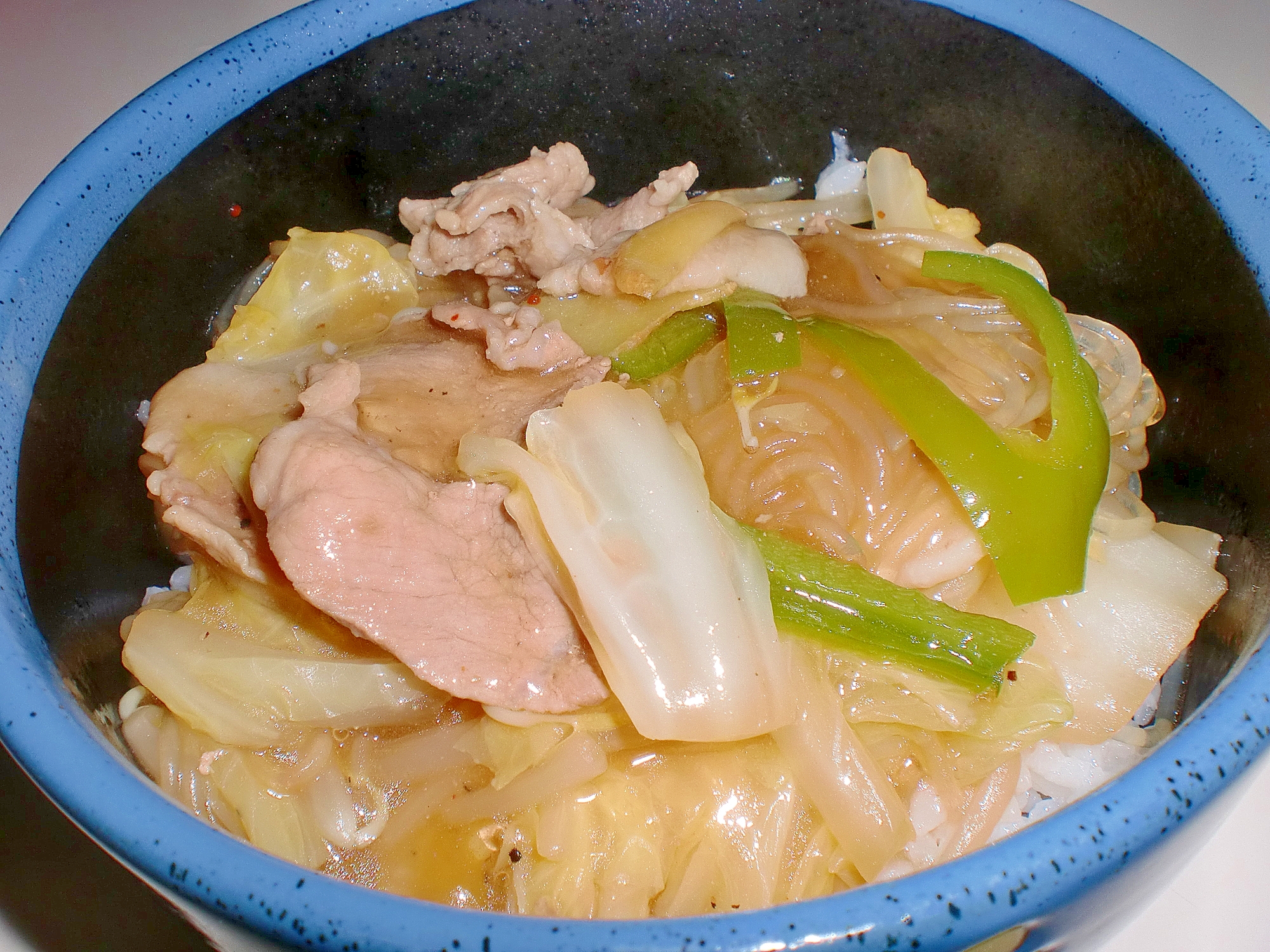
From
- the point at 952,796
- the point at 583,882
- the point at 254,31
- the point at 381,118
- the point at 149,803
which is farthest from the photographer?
the point at 381,118

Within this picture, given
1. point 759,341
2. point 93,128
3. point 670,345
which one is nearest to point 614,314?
point 670,345

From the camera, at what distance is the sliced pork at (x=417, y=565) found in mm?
1134

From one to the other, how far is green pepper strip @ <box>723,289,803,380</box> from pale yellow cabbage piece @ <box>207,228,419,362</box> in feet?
2.18

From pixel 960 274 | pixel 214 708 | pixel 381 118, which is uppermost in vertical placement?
pixel 381 118

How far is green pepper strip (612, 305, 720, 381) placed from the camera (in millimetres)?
1467

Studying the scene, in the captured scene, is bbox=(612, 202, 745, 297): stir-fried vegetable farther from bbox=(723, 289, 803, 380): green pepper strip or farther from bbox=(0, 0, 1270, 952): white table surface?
bbox=(0, 0, 1270, 952): white table surface

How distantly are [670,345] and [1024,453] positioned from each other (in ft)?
1.74

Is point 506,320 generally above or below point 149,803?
above

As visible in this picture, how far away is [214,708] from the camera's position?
4.11 feet

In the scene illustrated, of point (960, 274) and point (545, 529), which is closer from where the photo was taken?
point (545, 529)

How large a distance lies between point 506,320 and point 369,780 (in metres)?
0.69

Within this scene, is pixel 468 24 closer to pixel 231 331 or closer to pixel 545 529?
pixel 231 331

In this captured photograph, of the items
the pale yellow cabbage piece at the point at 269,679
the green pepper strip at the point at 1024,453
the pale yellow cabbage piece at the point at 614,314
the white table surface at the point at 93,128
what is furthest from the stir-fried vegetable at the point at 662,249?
the white table surface at the point at 93,128

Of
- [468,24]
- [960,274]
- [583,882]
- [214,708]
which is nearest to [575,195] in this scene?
[468,24]
